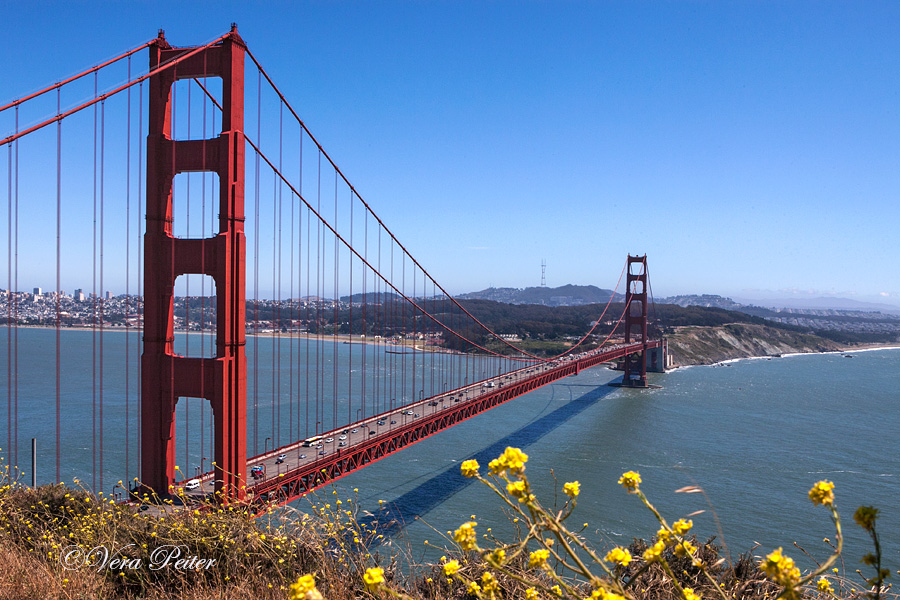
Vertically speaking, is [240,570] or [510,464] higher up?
[510,464]

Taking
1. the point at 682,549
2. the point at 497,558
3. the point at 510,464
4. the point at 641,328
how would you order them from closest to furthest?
the point at 510,464 → the point at 497,558 → the point at 682,549 → the point at 641,328

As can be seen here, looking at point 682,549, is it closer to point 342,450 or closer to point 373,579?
point 373,579

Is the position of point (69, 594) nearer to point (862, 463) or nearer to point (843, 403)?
point (862, 463)

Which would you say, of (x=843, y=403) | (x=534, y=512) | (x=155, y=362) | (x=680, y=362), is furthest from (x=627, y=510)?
(x=680, y=362)

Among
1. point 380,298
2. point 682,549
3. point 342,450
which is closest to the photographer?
point 682,549

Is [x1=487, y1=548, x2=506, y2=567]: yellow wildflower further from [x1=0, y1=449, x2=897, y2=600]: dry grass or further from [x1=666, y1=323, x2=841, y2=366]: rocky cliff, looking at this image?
[x1=666, y1=323, x2=841, y2=366]: rocky cliff

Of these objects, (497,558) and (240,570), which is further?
(240,570)
